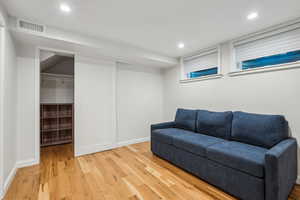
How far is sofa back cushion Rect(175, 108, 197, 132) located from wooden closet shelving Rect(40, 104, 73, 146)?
10.0ft

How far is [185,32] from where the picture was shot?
7.93ft

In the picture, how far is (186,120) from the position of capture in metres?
3.07

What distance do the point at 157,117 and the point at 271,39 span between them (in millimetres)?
3090

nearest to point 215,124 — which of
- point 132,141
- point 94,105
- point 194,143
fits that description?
point 194,143

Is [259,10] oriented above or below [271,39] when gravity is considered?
above

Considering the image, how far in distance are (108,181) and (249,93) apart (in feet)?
8.98

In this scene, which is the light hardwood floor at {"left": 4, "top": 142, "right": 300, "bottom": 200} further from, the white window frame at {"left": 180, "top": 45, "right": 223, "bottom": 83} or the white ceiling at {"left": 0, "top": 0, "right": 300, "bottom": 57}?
the white ceiling at {"left": 0, "top": 0, "right": 300, "bottom": 57}

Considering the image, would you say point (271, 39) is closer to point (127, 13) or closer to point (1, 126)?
point (127, 13)

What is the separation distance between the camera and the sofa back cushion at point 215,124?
2.39 m

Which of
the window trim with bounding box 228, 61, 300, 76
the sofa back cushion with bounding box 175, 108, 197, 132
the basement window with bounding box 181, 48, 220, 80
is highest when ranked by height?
the basement window with bounding box 181, 48, 220, 80

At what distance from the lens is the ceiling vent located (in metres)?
1.98

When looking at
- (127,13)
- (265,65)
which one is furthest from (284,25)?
(127,13)

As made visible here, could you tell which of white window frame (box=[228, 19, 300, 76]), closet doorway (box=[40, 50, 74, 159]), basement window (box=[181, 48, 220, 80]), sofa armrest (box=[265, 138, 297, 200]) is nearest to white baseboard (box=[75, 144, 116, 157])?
closet doorway (box=[40, 50, 74, 159])

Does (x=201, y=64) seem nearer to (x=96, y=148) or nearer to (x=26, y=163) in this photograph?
(x=96, y=148)
